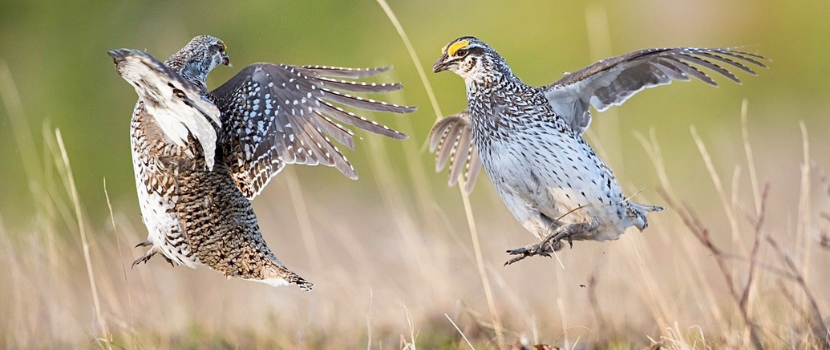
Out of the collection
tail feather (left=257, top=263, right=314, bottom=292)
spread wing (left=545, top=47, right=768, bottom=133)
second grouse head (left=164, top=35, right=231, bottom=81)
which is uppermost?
second grouse head (left=164, top=35, right=231, bottom=81)

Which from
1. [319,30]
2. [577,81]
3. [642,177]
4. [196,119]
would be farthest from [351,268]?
[319,30]

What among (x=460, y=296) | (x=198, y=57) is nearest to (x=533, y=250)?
(x=198, y=57)

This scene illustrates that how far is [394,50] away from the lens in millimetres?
19312

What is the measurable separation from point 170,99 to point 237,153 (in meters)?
0.87

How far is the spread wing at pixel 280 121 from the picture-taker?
5785 mm

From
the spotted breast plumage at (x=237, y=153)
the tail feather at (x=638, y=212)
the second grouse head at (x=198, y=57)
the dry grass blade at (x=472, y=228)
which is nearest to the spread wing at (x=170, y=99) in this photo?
the spotted breast plumage at (x=237, y=153)

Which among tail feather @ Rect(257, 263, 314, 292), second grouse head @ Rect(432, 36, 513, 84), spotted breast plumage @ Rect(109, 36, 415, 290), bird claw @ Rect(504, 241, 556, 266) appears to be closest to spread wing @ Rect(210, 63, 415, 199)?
spotted breast plumage @ Rect(109, 36, 415, 290)

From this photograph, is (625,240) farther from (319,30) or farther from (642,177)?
(319,30)

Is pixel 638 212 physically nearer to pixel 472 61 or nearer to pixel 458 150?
pixel 472 61

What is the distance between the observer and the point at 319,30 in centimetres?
2080

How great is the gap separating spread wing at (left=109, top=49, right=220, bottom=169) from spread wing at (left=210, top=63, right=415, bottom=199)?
31 centimetres

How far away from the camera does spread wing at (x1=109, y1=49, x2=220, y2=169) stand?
4.60 m

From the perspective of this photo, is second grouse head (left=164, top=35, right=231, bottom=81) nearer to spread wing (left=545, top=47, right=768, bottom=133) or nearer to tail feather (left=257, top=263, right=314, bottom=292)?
tail feather (left=257, top=263, right=314, bottom=292)

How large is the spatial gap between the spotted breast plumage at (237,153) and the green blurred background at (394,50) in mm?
10192
